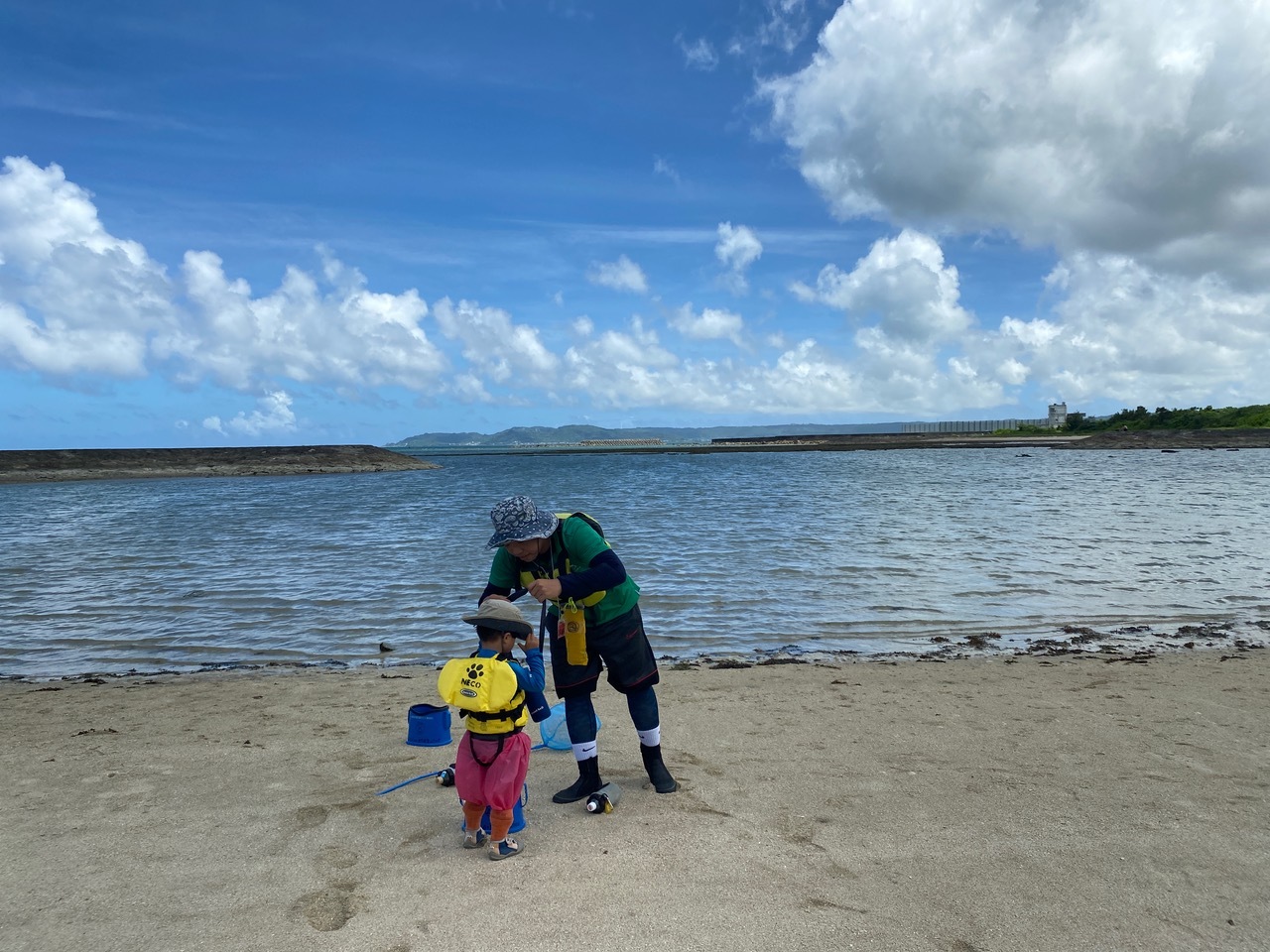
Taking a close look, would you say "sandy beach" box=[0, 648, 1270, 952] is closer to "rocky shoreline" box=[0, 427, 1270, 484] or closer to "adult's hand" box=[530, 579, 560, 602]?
"adult's hand" box=[530, 579, 560, 602]

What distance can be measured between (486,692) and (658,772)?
5.46ft

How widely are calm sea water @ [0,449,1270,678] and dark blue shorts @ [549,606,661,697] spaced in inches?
224

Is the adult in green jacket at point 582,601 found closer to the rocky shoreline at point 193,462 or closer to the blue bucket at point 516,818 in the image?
the blue bucket at point 516,818

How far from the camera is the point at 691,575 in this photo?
16.2m

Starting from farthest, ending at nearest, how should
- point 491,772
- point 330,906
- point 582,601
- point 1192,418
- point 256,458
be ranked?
1. point 1192,418
2. point 256,458
3. point 582,601
4. point 491,772
5. point 330,906

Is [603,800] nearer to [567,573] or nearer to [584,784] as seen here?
[584,784]

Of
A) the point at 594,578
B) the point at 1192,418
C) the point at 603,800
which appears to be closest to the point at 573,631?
the point at 594,578

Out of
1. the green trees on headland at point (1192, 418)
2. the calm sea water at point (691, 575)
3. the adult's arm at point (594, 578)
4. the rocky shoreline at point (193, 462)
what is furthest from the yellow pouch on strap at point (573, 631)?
the green trees on headland at point (1192, 418)

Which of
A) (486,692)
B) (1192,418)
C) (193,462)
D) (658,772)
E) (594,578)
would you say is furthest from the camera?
(1192,418)

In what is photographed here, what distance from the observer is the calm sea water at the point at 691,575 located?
11.7m

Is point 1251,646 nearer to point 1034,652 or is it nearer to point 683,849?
point 1034,652

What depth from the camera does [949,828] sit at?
4832mm

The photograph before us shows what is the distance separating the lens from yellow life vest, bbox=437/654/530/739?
4.36 meters

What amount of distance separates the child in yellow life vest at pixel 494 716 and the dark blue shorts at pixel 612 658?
0.52 meters
